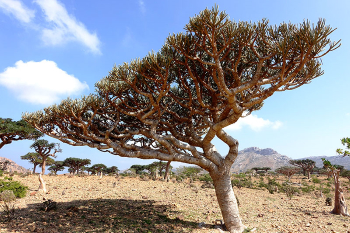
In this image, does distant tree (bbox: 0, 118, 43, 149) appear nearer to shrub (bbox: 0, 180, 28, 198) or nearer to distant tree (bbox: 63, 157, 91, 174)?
shrub (bbox: 0, 180, 28, 198)

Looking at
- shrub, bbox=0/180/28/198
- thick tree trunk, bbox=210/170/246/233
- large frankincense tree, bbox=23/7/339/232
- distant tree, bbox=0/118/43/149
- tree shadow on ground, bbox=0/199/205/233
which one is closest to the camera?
large frankincense tree, bbox=23/7/339/232

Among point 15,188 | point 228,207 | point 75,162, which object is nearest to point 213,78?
point 228,207

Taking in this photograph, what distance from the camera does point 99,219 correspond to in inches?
344

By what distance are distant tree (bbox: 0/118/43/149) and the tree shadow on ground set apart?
1214 centimetres

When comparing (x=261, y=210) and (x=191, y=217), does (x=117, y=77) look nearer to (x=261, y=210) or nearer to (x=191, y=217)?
(x=191, y=217)

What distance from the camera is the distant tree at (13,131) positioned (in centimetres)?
1912

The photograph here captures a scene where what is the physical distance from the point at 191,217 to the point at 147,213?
2.09 metres

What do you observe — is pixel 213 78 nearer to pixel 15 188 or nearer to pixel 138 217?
pixel 138 217

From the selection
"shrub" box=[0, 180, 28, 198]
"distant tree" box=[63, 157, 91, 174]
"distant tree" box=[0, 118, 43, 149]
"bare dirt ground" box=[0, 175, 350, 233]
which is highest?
"distant tree" box=[0, 118, 43, 149]

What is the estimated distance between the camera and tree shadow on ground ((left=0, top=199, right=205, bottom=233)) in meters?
7.55

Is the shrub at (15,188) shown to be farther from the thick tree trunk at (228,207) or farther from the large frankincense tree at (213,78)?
the thick tree trunk at (228,207)

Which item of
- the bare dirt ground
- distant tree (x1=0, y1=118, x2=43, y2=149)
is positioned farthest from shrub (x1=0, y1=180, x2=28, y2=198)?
distant tree (x1=0, y1=118, x2=43, y2=149)

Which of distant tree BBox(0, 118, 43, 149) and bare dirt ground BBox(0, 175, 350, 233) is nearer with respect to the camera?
bare dirt ground BBox(0, 175, 350, 233)

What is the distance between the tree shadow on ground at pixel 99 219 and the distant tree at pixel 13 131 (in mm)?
12137
